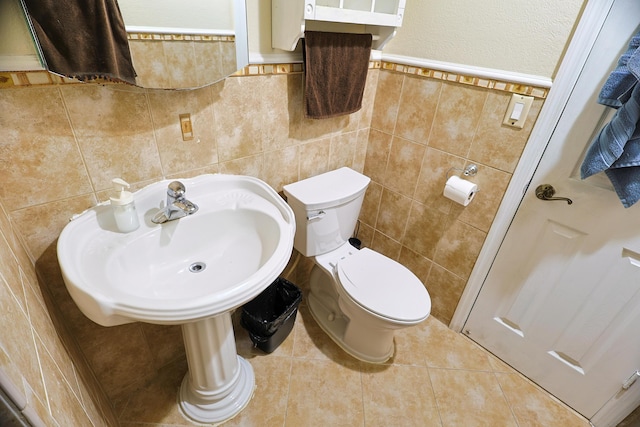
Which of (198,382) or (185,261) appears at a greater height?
(185,261)

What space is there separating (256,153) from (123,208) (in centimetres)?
54

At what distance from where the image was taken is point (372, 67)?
1505 millimetres

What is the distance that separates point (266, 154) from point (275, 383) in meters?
1.03

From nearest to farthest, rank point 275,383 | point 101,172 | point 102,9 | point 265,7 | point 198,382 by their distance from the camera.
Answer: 1. point 102,9
2. point 101,172
3. point 265,7
4. point 198,382
5. point 275,383

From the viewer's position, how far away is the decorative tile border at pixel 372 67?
75 centimetres

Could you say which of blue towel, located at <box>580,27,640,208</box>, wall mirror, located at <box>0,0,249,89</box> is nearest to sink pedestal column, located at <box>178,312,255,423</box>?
wall mirror, located at <box>0,0,249,89</box>

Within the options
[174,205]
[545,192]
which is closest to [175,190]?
[174,205]

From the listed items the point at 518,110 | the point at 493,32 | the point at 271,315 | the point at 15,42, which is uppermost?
the point at 493,32

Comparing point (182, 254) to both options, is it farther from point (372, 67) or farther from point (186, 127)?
point (372, 67)

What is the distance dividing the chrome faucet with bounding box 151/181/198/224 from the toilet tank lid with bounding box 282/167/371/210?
48cm

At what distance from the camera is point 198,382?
1.22 m

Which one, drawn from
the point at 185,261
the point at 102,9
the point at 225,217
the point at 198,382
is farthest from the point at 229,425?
the point at 102,9

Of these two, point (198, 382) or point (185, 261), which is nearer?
point (185, 261)

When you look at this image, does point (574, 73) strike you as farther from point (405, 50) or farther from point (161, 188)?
point (161, 188)
